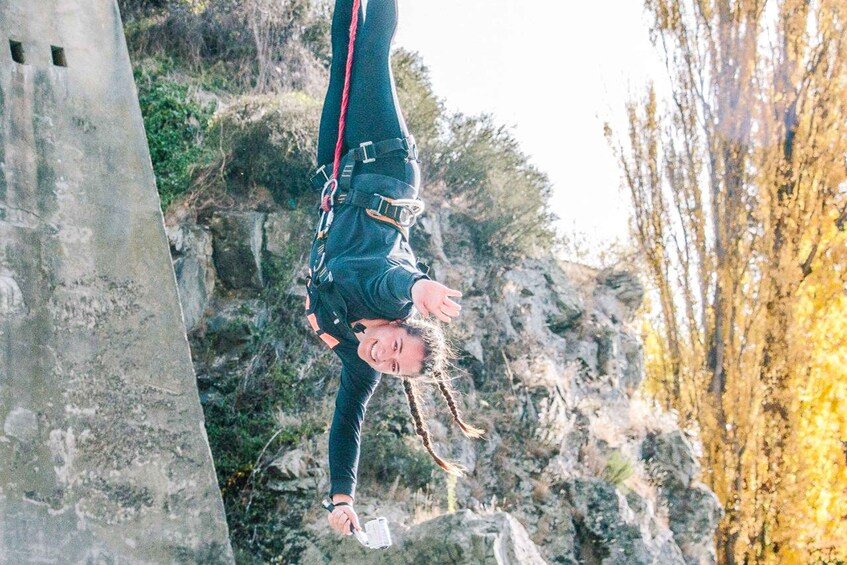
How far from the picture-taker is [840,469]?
1408 cm

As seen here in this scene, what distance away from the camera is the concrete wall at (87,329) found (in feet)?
20.6

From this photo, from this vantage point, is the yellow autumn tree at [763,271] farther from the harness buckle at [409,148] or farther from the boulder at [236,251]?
the harness buckle at [409,148]

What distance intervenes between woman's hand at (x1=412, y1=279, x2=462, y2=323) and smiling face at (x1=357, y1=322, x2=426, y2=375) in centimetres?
49

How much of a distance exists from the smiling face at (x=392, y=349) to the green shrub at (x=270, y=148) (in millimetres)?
7726

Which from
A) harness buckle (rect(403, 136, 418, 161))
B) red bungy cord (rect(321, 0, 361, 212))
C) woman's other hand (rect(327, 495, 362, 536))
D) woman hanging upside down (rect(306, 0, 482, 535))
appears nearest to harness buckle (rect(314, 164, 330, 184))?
woman hanging upside down (rect(306, 0, 482, 535))

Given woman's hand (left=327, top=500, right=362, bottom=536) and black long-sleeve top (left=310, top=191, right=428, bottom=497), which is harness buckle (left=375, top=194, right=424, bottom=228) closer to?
black long-sleeve top (left=310, top=191, right=428, bottom=497)

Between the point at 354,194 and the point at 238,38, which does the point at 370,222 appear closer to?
the point at 354,194

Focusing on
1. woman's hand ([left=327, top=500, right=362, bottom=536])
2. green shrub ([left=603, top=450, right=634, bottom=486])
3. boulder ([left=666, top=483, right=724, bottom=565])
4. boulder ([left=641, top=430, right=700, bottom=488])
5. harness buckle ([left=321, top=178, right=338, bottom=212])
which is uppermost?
harness buckle ([left=321, top=178, right=338, bottom=212])

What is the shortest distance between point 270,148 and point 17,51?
452 centimetres

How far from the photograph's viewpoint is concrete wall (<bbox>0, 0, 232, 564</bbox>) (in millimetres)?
6277

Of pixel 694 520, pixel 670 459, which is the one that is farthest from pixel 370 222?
pixel 670 459

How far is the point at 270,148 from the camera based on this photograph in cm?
1112

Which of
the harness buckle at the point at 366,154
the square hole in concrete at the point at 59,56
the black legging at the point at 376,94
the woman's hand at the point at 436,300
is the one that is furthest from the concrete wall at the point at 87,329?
the woman's hand at the point at 436,300

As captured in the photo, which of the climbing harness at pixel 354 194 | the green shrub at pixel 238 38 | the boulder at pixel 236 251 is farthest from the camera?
the green shrub at pixel 238 38
